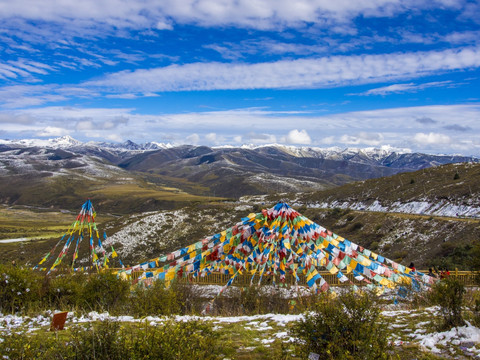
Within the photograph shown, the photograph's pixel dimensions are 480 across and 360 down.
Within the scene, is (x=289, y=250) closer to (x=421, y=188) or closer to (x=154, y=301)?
(x=154, y=301)

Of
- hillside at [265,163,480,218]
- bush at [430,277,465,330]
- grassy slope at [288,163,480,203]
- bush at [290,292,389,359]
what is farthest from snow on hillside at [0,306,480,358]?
grassy slope at [288,163,480,203]

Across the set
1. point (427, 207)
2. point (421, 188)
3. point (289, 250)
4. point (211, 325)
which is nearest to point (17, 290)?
point (211, 325)

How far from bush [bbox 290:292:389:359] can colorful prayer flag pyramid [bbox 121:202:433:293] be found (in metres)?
6.55

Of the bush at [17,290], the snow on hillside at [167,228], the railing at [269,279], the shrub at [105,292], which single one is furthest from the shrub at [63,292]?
the snow on hillside at [167,228]

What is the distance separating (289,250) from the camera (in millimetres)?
14070

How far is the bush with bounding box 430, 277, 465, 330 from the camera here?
25.7 ft

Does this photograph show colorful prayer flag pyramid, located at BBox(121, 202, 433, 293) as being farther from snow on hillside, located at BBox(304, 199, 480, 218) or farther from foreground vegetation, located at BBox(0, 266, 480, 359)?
snow on hillside, located at BBox(304, 199, 480, 218)

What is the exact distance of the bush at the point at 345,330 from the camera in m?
5.74

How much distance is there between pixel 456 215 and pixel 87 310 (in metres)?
47.5

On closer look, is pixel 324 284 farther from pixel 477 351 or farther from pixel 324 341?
pixel 324 341

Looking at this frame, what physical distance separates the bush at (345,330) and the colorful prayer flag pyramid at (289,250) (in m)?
6.55

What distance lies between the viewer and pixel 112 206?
171 m

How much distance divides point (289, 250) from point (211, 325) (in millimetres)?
7260

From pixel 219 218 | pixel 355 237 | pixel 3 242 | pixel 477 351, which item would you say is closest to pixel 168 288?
pixel 477 351
